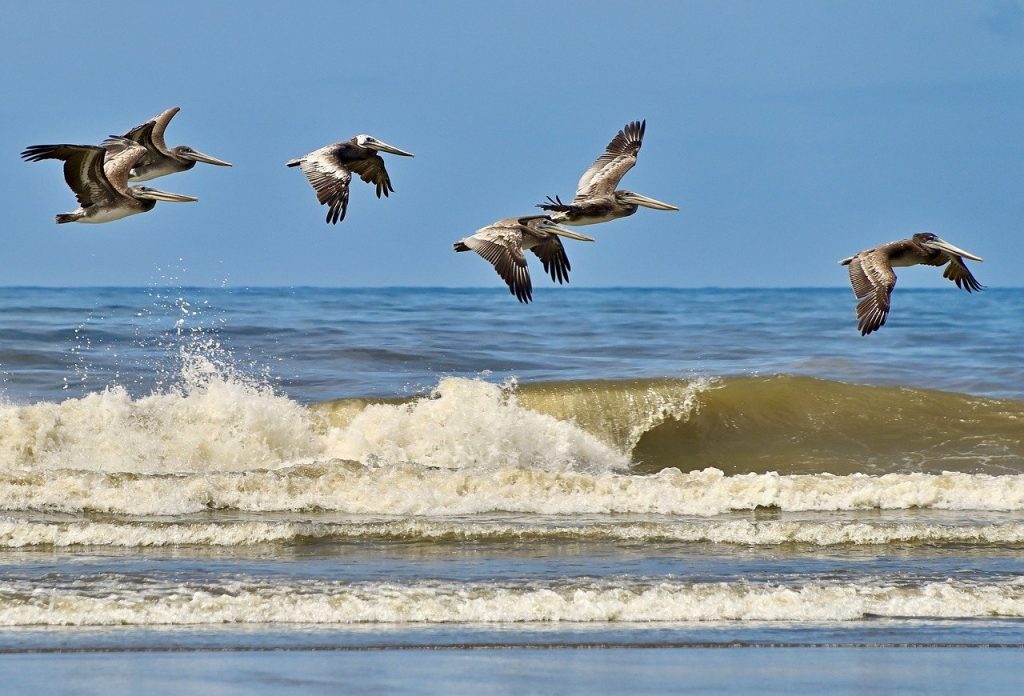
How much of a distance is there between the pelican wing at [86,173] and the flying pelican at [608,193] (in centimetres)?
383

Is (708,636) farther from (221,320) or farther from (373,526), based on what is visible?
(221,320)

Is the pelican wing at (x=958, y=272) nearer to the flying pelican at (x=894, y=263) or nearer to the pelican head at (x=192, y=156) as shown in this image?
the flying pelican at (x=894, y=263)

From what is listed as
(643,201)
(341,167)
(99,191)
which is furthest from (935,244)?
(99,191)

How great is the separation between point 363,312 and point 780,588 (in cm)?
2413

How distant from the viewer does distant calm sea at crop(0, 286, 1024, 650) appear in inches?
346

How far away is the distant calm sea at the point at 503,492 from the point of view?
28.8 ft

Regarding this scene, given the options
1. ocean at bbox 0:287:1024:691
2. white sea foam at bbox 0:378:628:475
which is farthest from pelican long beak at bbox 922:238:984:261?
white sea foam at bbox 0:378:628:475

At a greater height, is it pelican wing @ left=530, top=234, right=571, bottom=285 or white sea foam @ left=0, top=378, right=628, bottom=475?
pelican wing @ left=530, top=234, right=571, bottom=285

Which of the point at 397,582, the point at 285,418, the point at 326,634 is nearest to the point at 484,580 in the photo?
the point at 397,582

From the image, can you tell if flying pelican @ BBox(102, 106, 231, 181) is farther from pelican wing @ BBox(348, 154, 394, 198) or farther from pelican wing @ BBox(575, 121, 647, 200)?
pelican wing @ BBox(575, 121, 647, 200)

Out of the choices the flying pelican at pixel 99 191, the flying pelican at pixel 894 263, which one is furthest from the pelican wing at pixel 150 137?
the flying pelican at pixel 894 263

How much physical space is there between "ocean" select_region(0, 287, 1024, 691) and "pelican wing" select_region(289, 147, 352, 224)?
2.34m

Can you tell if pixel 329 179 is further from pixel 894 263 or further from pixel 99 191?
pixel 894 263

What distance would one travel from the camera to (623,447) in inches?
674
